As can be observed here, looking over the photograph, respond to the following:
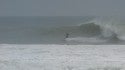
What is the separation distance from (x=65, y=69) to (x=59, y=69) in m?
0.04

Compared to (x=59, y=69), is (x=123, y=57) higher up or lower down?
higher up

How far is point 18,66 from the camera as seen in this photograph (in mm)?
2492

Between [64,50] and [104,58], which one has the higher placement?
[64,50]

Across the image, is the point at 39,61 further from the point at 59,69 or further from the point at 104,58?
the point at 104,58

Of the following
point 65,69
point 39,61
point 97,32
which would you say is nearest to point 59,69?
point 65,69

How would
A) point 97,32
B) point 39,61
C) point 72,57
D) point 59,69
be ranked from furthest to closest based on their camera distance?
1. point 97,32
2. point 72,57
3. point 39,61
4. point 59,69

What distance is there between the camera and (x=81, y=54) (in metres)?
2.97

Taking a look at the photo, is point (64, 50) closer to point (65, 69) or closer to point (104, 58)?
point (104, 58)

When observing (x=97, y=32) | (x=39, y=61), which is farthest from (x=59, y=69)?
(x=97, y=32)

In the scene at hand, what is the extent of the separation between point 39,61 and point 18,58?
23 centimetres

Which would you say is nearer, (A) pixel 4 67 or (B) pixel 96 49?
(A) pixel 4 67

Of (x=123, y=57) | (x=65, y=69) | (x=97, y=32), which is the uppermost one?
(x=97, y=32)

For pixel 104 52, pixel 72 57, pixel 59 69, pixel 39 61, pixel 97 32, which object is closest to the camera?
pixel 59 69

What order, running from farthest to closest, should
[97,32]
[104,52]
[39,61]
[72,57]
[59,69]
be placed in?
[97,32]
[104,52]
[72,57]
[39,61]
[59,69]
